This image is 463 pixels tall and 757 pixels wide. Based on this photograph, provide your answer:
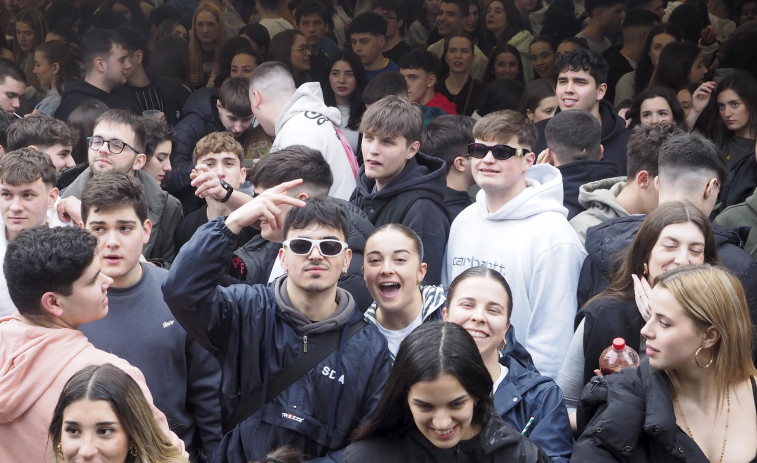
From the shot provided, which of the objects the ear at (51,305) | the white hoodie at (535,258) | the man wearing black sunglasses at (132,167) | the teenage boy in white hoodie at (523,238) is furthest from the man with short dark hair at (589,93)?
the ear at (51,305)

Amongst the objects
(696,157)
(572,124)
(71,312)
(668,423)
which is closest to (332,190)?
(572,124)

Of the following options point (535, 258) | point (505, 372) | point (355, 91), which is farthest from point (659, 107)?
point (505, 372)

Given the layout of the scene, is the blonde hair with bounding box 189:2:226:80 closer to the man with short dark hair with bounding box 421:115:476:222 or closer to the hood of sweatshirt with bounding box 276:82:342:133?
the hood of sweatshirt with bounding box 276:82:342:133

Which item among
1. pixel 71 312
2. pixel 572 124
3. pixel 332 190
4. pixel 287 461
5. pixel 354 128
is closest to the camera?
pixel 287 461

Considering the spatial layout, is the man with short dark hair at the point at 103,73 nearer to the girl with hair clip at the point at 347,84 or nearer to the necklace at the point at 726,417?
the girl with hair clip at the point at 347,84

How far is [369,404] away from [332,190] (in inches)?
97.2

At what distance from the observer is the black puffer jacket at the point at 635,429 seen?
11.1 feet

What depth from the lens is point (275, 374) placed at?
12.9 ft

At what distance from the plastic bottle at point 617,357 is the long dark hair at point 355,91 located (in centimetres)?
377

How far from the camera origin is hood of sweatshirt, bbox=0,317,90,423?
355 centimetres

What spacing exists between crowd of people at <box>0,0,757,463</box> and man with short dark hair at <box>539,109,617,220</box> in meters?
0.01

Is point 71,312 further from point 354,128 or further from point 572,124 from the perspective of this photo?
point 354,128

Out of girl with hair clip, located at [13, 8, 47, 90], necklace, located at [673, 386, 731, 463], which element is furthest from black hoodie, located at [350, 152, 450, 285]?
girl with hair clip, located at [13, 8, 47, 90]

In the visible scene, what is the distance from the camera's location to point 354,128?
7.50m
